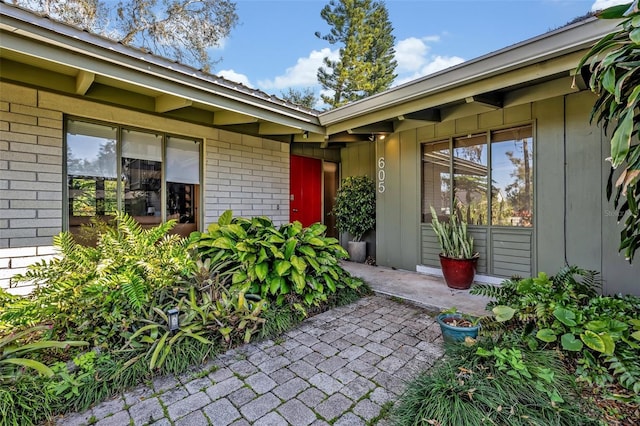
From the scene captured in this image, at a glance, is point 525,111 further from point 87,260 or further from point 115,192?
point 115,192

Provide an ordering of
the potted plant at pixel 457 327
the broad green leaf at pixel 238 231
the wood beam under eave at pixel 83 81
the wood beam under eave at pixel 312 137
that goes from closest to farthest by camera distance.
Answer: the potted plant at pixel 457 327 → the wood beam under eave at pixel 83 81 → the broad green leaf at pixel 238 231 → the wood beam under eave at pixel 312 137

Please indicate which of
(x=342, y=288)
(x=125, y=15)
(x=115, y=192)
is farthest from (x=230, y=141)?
(x=125, y=15)

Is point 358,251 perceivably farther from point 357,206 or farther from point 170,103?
point 170,103

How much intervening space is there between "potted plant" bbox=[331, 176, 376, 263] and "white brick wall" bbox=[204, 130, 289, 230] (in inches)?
45.0

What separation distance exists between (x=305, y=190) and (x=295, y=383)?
4628mm

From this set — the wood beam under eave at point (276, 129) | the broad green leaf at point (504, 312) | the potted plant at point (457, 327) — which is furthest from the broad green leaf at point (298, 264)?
the wood beam under eave at point (276, 129)

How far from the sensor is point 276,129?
4734 millimetres

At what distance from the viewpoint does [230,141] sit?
4.75 meters

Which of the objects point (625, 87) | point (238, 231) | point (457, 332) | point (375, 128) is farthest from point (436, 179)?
point (238, 231)

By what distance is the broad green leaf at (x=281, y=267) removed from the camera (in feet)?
9.20

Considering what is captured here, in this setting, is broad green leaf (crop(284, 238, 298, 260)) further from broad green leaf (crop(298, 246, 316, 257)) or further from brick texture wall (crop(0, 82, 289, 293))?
brick texture wall (crop(0, 82, 289, 293))

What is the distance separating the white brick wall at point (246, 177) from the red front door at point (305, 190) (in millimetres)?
362

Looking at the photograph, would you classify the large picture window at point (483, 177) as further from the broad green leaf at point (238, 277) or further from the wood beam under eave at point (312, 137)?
the broad green leaf at point (238, 277)

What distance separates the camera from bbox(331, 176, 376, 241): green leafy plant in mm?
5523
